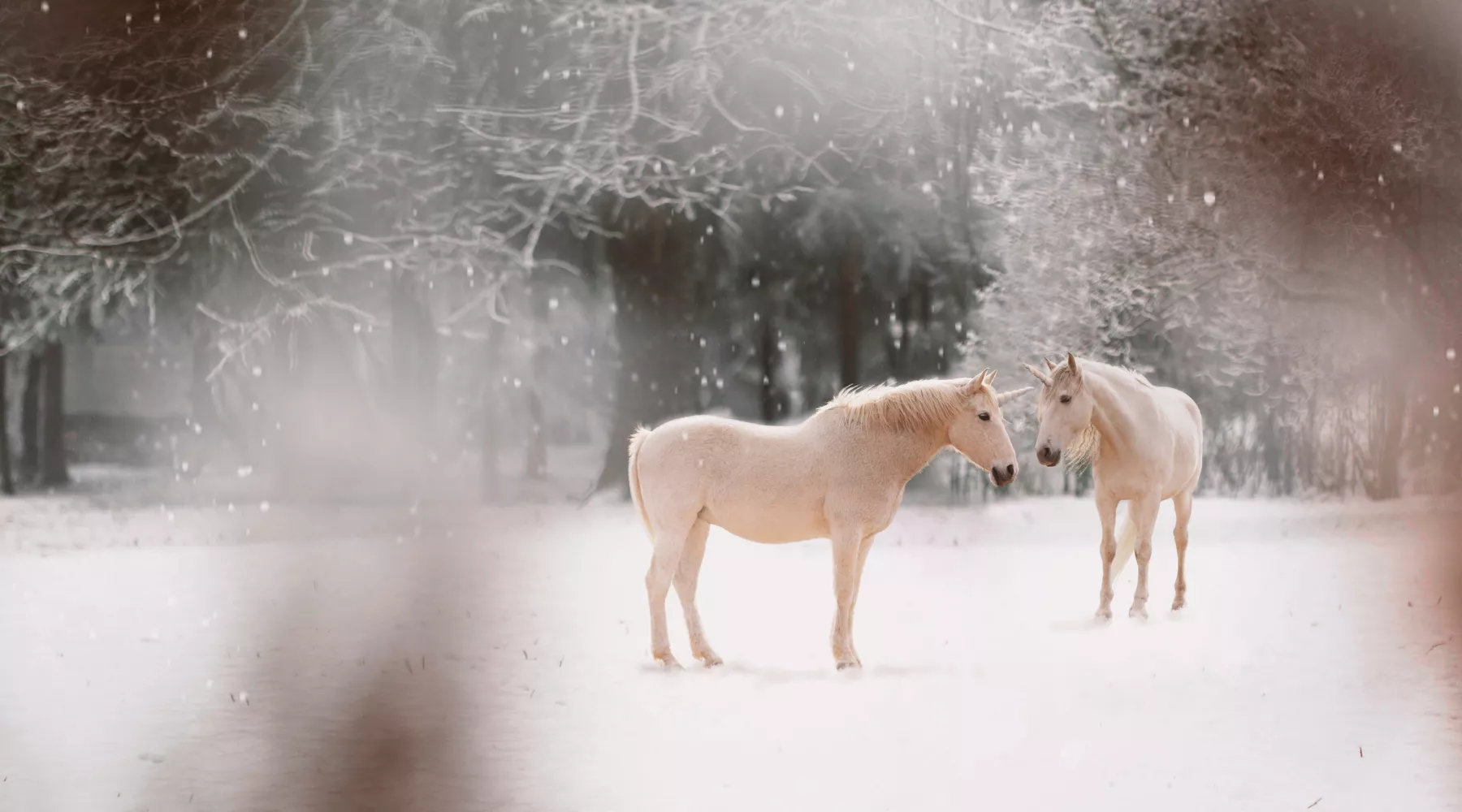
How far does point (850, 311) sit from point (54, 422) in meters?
10.4

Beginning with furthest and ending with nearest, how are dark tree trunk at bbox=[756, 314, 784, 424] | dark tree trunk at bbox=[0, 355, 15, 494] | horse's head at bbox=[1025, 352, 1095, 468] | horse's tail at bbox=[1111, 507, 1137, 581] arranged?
dark tree trunk at bbox=[0, 355, 15, 494]
dark tree trunk at bbox=[756, 314, 784, 424]
horse's tail at bbox=[1111, 507, 1137, 581]
horse's head at bbox=[1025, 352, 1095, 468]

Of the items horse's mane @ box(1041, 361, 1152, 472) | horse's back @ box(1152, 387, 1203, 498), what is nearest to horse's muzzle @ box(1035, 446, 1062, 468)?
horse's mane @ box(1041, 361, 1152, 472)

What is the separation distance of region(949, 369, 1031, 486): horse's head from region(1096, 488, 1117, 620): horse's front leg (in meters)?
1.75

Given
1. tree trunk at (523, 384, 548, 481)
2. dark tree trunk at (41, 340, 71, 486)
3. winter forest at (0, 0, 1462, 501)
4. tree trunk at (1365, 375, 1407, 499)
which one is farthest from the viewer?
tree trunk at (523, 384, 548, 481)

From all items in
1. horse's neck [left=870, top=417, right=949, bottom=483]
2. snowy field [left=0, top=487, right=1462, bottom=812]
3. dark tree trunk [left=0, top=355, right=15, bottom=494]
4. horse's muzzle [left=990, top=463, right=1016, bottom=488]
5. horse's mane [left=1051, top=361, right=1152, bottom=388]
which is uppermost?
horse's mane [left=1051, top=361, right=1152, bottom=388]

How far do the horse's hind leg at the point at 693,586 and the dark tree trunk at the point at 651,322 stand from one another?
966 cm

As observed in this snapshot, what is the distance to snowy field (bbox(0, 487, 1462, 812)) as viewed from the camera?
4582 millimetres

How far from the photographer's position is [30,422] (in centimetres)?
1798

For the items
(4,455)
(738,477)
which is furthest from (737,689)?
(4,455)

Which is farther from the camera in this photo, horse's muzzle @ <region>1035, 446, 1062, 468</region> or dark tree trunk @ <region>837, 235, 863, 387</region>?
dark tree trunk @ <region>837, 235, 863, 387</region>

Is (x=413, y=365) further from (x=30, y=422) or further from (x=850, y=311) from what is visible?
(x=850, y=311)

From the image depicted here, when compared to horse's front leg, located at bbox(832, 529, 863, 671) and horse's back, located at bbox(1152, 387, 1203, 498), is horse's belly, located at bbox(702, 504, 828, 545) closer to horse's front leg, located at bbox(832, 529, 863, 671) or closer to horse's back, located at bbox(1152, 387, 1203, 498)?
horse's front leg, located at bbox(832, 529, 863, 671)

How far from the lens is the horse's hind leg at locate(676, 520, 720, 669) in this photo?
5.96 meters

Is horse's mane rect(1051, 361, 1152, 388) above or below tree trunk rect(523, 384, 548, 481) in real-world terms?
above
